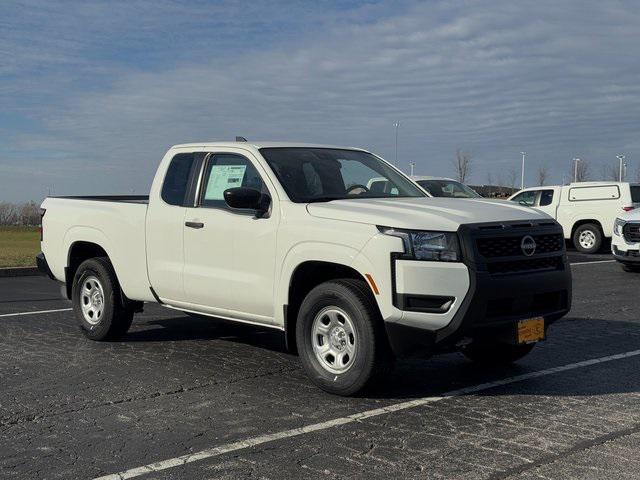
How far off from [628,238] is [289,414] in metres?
11.0

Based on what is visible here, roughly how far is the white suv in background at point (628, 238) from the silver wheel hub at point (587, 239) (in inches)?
258

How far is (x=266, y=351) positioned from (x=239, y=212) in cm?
165

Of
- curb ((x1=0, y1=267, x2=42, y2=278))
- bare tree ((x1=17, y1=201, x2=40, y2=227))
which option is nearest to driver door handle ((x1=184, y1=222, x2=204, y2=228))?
curb ((x1=0, y1=267, x2=42, y2=278))

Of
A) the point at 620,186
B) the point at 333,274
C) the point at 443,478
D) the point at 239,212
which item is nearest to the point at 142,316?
the point at 239,212

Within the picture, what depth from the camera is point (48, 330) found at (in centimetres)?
886

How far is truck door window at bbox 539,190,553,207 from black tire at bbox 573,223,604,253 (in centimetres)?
118

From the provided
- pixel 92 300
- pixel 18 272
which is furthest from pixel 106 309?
pixel 18 272

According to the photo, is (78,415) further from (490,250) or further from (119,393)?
(490,250)

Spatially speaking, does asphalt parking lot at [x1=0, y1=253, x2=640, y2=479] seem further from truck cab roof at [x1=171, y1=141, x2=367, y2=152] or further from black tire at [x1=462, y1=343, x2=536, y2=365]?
truck cab roof at [x1=171, y1=141, x2=367, y2=152]

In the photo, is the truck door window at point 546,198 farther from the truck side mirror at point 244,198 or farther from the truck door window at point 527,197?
the truck side mirror at point 244,198

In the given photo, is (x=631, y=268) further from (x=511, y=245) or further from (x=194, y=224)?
(x=194, y=224)

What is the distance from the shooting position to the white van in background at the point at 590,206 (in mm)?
21031

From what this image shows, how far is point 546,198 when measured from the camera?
22609mm

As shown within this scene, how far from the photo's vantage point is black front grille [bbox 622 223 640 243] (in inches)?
569
